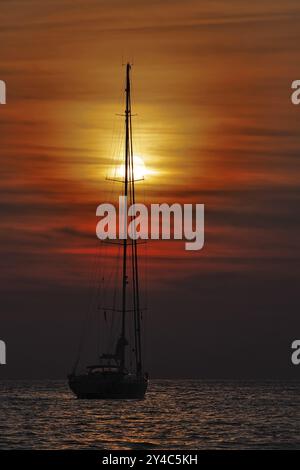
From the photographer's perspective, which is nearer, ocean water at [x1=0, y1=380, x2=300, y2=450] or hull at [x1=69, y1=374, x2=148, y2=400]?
ocean water at [x1=0, y1=380, x2=300, y2=450]

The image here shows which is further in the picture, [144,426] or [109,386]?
[109,386]

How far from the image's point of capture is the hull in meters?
106

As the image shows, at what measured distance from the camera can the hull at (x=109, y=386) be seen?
10625 cm

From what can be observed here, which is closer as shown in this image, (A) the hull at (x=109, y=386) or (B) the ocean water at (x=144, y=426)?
(B) the ocean water at (x=144, y=426)

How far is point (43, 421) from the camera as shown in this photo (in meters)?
96.8

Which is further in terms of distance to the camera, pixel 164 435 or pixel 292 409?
pixel 292 409

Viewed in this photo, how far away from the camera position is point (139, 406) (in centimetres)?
11800

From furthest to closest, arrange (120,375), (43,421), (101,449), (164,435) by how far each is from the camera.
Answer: (120,375) < (43,421) < (164,435) < (101,449)

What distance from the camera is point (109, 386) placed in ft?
348
